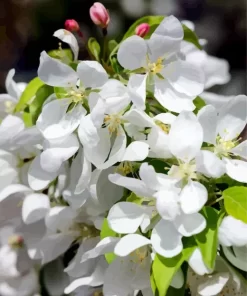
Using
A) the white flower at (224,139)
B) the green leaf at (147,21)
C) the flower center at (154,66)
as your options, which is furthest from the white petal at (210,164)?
the green leaf at (147,21)

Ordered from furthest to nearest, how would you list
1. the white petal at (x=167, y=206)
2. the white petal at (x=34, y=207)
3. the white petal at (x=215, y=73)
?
the white petal at (x=215, y=73) < the white petal at (x=34, y=207) < the white petal at (x=167, y=206)

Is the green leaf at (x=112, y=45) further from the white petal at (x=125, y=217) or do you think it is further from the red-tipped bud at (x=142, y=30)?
the white petal at (x=125, y=217)

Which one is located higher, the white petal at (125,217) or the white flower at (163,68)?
the white flower at (163,68)

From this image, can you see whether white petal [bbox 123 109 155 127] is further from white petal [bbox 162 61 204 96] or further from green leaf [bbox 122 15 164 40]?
green leaf [bbox 122 15 164 40]

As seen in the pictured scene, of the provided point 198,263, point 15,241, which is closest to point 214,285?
point 198,263

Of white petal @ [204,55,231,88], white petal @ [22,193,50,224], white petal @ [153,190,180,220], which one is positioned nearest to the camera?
white petal @ [153,190,180,220]

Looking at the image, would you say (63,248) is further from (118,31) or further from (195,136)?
(118,31)

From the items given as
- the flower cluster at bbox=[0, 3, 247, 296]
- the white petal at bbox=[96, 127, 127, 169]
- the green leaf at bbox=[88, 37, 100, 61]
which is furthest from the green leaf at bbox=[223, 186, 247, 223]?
the green leaf at bbox=[88, 37, 100, 61]
